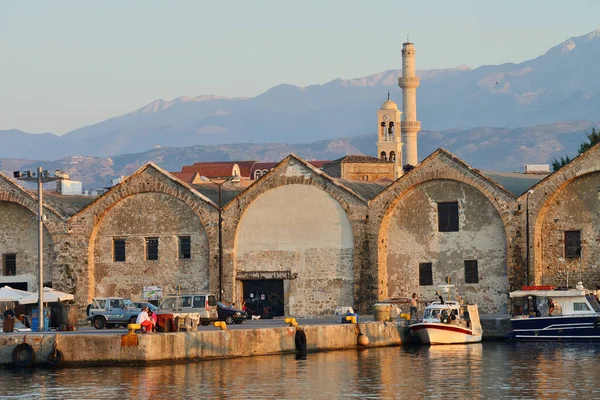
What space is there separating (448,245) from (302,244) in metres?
7.86

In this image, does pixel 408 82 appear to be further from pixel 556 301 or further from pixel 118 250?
pixel 556 301

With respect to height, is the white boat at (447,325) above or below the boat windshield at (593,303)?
below

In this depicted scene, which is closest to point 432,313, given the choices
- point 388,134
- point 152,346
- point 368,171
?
point 152,346

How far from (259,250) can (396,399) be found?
98.6 ft

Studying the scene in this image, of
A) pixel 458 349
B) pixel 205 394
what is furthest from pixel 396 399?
pixel 458 349

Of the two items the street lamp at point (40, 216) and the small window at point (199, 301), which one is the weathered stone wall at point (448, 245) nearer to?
the small window at point (199, 301)

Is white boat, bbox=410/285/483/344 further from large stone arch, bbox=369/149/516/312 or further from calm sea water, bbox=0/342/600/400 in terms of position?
large stone arch, bbox=369/149/516/312

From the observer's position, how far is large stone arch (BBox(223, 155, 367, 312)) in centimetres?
6247

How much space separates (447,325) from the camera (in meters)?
54.4

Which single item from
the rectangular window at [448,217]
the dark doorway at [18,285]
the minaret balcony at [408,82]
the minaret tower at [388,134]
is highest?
the minaret balcony at [408,82]

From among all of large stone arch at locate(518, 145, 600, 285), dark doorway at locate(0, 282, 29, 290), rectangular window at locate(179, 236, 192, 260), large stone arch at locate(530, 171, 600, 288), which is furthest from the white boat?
dark doorway at locate(0, 282, 29, 290)

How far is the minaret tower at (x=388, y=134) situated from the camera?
504ft

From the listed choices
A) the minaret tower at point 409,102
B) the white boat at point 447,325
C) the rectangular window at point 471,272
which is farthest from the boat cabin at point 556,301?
the minaret tower at point 409,102

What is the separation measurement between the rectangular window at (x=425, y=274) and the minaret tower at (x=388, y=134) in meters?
88.4
